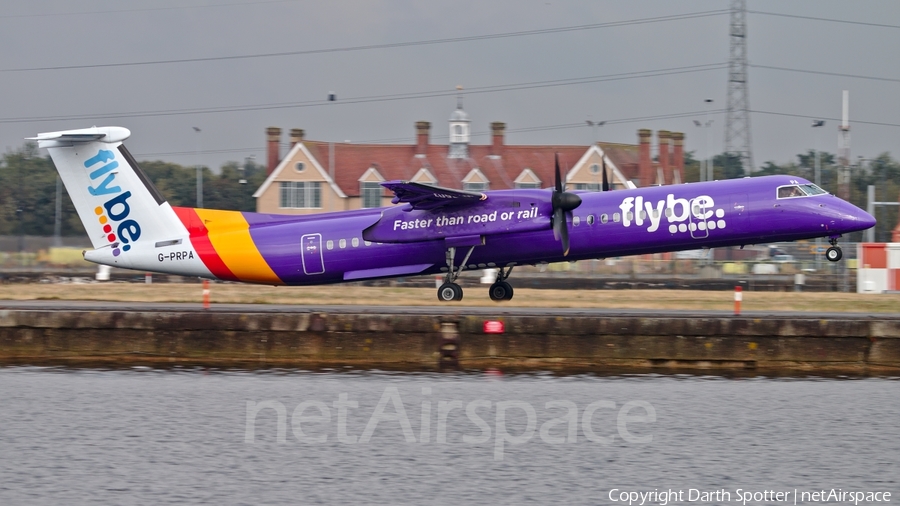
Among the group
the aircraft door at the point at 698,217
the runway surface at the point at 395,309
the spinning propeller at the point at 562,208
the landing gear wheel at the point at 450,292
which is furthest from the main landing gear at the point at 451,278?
the aircraft door at the point at 698,217

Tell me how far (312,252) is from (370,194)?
147 feet

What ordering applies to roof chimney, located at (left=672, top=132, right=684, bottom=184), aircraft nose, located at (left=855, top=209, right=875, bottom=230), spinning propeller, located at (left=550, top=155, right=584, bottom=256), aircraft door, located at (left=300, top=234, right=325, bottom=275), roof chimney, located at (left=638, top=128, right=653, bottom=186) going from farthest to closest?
roof chimney, located at (left=672, top=132, right=684, bottom=184) → roof chimney, located at (left=638, top=128, right=653, bottom=186) → aircraft door, located at (left=300, top=234, right=325, bottom=275) → spinning propeller, located at (left=550, top=155, right=584, bottom=256) → aircraft nose, located at (left=855, top=209, right=875, bottom=230)

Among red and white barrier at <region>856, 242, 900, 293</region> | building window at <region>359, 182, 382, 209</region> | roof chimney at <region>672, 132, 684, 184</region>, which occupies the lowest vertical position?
red and white barrier at <region>856, 242, 900, 293</region>

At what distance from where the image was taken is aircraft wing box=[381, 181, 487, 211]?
24734mm

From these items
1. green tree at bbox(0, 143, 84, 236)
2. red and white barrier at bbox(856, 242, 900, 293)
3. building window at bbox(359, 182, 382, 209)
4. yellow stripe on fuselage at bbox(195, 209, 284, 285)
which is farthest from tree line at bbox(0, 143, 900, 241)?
yellow stripe on fuselage at bbox(195, 209, 284, 285)

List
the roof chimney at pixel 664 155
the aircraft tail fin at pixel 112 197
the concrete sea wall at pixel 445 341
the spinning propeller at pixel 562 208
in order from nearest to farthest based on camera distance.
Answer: the concrete sea wall at pixel 445 341, the spinning propeller at pixel 562 208, the aircraft tail fin at pixel 112 197, the roof chimney at pixel 664 155

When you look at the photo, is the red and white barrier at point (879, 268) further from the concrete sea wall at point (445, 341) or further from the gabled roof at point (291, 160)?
the gabled roof at point (291, 160)

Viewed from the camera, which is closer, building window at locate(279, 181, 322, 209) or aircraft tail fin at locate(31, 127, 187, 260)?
aircraft tail fin at locate(31, 127, 187, 260)

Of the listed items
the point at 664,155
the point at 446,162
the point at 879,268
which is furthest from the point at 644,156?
the point at 879,268

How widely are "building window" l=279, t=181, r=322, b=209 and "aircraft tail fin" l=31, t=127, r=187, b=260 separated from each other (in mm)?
44811

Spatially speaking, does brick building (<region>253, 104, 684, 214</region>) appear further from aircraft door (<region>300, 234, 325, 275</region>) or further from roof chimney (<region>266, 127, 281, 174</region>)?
aircraft door (<region>300, 234, 325, 275</region>)

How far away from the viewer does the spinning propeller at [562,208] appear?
82.1 feet

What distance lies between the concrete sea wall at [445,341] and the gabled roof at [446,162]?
5063cm

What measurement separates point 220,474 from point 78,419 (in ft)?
14.3
